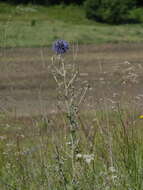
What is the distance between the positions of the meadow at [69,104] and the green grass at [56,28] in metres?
0.04

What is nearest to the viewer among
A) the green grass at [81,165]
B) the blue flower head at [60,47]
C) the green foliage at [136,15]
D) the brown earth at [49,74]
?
the blue flower head at [60,47]

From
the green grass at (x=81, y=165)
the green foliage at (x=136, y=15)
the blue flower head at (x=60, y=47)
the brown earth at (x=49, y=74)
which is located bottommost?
the green foliage at (x=136, y=15)

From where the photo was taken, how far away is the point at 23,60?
1622 centimetres

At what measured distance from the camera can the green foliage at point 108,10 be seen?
91.6 ft

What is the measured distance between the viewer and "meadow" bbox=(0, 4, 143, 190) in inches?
123

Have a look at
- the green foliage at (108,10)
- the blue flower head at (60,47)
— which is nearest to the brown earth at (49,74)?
the blue flower head at (60,47)

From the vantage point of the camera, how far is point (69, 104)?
9.02ft

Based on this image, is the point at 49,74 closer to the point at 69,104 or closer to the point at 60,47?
the point at 60,47

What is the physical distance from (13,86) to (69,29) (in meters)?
11.0

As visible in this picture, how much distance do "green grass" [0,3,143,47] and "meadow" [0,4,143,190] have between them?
0.04 m

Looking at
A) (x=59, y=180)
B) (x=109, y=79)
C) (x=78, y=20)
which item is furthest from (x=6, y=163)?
(x=78, y=20)

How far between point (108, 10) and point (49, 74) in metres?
16.0

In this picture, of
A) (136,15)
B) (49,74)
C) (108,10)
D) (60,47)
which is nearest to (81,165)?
(60,47)

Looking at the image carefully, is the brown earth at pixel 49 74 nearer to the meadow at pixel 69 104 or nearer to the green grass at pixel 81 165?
the meadow at pixel 69 104
